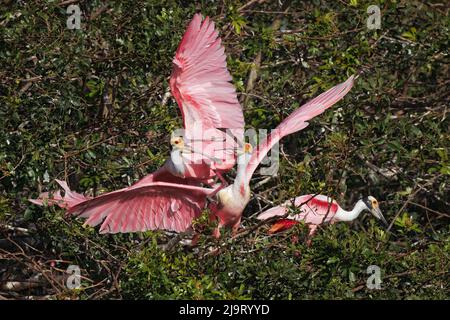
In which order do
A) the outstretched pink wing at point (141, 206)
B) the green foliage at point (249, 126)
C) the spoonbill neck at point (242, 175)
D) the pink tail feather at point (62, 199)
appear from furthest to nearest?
the spoonbill neck at point (242, 175) < the outstretched pink wing at point (141, 206) < the pink tail feather at point (62, 199) < the green foliage at point (249, 126)

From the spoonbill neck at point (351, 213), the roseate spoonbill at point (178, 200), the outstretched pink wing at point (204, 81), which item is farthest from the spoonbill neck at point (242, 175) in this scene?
the spoonbill neck at point (351, 213)

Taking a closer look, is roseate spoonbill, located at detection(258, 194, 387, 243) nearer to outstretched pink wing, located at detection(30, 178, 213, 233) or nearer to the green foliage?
the green foliage

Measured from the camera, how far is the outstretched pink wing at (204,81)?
688 cm

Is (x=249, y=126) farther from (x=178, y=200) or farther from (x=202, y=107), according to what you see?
(x=178, y=200)

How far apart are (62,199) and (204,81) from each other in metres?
1.03

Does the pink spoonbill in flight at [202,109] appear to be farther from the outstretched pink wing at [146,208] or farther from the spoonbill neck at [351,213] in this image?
the spoonbill neck at [351,213]

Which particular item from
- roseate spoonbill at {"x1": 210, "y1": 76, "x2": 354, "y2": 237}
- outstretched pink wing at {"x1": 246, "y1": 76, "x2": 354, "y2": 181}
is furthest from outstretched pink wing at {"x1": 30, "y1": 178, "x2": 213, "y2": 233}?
outstretched pink wing at {"x1": 246, "y1": 76, "x2": 354, "y2": 181}

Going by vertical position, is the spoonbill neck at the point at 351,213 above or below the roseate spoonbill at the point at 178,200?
below

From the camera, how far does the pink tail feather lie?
6.52m

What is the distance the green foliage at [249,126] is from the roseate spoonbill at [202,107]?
12 centimetres

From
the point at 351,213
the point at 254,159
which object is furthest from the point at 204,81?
the point at 351,213
